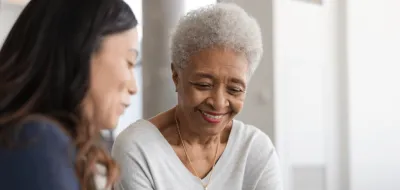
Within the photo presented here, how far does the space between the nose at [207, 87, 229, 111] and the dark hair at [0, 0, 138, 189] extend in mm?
696

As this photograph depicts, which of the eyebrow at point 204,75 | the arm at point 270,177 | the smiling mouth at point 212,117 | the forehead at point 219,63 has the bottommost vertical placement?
the arm at point 270,177

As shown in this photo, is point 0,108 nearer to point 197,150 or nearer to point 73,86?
point 73,86

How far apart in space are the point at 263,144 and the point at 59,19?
968 millimetres

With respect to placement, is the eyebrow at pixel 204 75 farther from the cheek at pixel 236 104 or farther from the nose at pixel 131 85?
the nose at pixel 131 85

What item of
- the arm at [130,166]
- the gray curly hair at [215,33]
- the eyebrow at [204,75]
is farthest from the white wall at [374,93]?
the arm at [130,166]

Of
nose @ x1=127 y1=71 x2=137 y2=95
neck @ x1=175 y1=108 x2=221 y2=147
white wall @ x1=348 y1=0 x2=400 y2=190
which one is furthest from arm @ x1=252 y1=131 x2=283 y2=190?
white wall @ x1=348 y1=0 x2=400 y2=190

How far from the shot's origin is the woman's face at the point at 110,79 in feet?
2.67

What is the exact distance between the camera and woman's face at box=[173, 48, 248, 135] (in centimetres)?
149

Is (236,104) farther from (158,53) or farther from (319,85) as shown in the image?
(319,85)

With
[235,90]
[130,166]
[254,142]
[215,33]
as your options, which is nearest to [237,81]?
[235,90]

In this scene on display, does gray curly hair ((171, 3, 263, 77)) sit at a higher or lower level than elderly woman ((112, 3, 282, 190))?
higher

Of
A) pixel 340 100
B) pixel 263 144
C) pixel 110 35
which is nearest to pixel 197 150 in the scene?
pixel 263 144

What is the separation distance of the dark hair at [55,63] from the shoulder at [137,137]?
682mm

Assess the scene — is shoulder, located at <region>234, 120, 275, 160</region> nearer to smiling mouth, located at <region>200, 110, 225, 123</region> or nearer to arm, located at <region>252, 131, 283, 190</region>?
arm, located at <region>252, 131, 283, 190</region>
